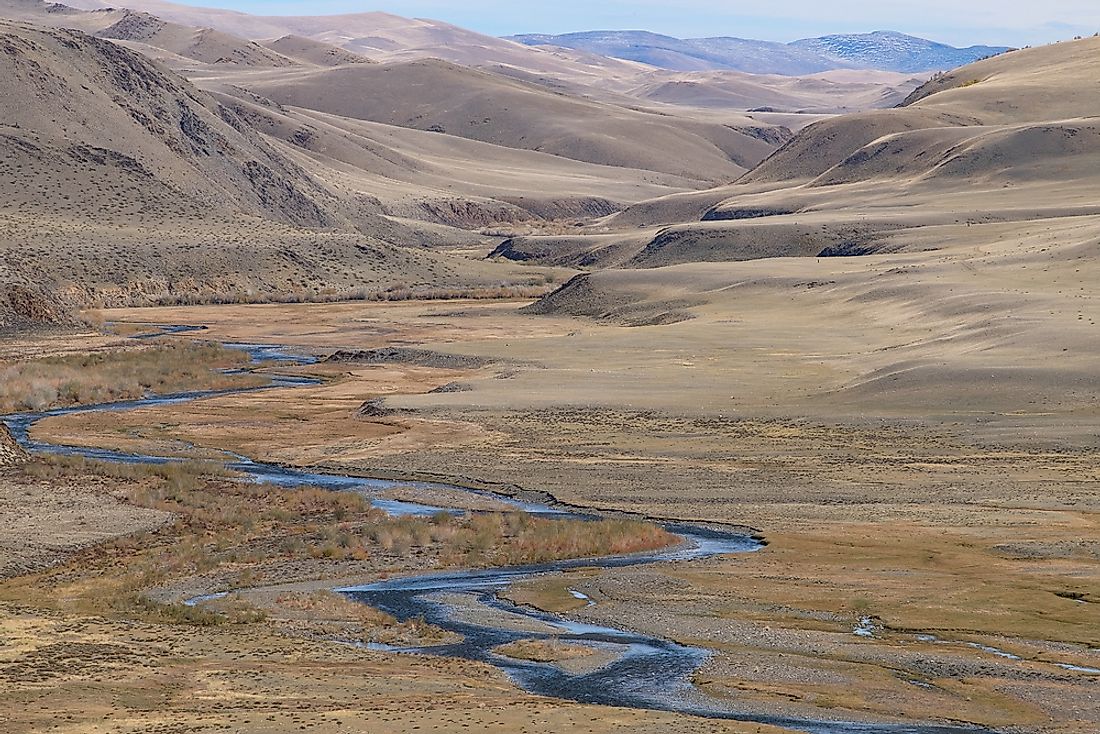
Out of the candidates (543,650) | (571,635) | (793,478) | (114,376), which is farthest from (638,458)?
(114,376)

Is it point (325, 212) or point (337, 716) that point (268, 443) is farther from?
point (325, 212)

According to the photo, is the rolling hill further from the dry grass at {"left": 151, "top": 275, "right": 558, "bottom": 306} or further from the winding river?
the winding river

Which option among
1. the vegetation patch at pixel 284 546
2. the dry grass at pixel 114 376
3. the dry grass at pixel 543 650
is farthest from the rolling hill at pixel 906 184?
the dry grass at pixel 543 650

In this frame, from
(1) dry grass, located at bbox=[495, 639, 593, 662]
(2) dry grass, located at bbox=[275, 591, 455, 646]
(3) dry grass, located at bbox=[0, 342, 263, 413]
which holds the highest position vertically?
(1) dry grass, located at bbox=[495, 639, 593, 662]

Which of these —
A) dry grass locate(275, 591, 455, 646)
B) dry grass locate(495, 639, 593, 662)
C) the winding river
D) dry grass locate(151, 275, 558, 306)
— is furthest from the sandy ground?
dry grass locate(151, 275, 558, 306)

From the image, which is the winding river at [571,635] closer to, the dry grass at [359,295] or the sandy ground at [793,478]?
the sandy ground at [793,478]

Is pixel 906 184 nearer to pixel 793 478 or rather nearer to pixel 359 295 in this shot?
pixel 359 295
